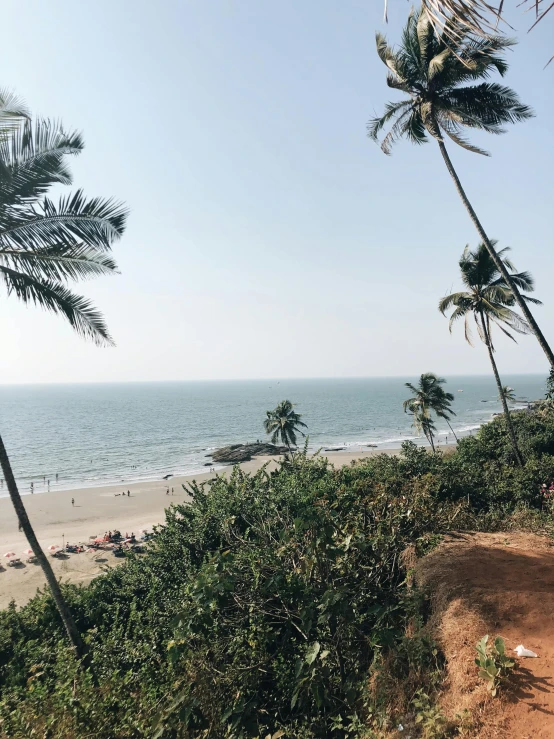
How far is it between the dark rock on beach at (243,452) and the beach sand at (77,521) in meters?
9.82

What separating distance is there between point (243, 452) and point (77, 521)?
97.3 ft

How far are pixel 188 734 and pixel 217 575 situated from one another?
5.06 feet

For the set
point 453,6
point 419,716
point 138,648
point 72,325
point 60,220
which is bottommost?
point 138,648

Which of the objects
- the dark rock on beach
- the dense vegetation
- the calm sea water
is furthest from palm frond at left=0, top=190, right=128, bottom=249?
the dark rock on beach

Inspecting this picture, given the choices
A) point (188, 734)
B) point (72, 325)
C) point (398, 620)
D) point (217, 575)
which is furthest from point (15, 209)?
point (398, 620)

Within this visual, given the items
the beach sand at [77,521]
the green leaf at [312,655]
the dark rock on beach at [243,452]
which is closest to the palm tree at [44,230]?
the green leaf at [312,655]

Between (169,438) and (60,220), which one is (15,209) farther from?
(169,438)

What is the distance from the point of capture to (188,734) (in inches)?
173

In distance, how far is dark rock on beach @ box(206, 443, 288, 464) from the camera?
59188 millimetres

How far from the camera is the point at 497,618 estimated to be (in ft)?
17.2

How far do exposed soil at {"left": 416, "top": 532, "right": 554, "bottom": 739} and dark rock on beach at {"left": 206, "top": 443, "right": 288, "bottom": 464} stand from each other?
52.1 metres

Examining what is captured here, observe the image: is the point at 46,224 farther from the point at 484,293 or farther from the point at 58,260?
the point at 484,293

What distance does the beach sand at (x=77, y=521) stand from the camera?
22.8 metres

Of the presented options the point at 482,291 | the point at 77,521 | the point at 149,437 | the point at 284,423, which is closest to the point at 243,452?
the point at 284,423
